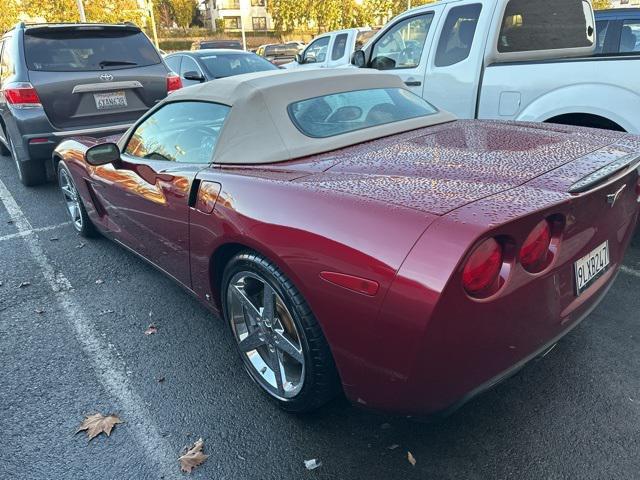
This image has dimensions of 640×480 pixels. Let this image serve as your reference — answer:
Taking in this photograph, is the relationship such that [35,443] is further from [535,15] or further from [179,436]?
[535,15]

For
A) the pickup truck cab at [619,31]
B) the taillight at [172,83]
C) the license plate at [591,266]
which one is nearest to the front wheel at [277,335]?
the license plate at [591,266]

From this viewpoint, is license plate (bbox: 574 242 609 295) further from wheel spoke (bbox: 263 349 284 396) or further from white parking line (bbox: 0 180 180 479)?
white parking line (bbox: 0 180 180 479)

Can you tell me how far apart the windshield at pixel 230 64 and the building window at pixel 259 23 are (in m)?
50.8

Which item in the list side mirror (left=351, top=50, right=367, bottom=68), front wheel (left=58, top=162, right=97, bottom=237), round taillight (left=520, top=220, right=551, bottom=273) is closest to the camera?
round taillight (left=520, top=220, right=551, bottom=273)

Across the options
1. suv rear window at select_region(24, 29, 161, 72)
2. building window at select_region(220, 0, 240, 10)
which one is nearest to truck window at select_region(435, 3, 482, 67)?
suv rear window at select_region(24, 29, 161, 72)

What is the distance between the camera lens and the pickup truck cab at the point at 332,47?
10.7m

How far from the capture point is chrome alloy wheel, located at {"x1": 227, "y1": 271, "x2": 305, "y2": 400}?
2133 millimetres

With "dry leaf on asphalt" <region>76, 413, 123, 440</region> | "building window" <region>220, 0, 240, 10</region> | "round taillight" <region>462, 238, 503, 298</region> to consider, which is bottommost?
"dry leaf on asphalt" <region>76, 413, 123, 440</region>

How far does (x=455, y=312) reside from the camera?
1.50 metres

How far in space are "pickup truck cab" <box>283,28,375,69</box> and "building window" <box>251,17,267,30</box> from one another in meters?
48.7

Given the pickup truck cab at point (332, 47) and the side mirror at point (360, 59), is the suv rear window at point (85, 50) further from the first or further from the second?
the pickup truck cab at point (332, 47)

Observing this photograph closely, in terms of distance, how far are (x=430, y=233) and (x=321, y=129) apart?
1.25 m

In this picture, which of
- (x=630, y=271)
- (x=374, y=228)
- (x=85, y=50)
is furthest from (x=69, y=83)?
(x=630, y=271)

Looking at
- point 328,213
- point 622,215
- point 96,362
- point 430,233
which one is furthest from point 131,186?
point 622,215
